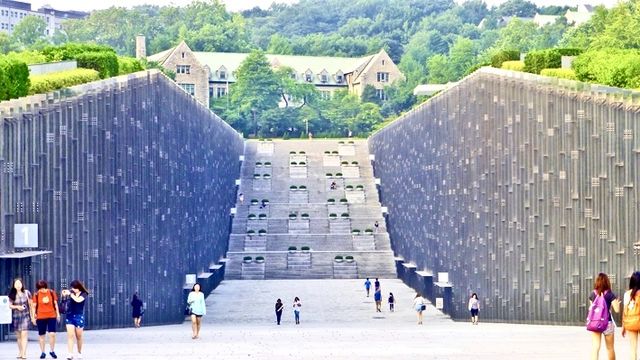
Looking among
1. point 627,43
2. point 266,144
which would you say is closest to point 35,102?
point 627,43

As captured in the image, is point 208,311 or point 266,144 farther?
point 266,144

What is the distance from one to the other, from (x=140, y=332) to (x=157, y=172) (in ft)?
29.6

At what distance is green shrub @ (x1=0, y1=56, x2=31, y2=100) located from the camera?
3212 centimetres

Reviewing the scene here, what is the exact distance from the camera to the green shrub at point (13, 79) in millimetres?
32125

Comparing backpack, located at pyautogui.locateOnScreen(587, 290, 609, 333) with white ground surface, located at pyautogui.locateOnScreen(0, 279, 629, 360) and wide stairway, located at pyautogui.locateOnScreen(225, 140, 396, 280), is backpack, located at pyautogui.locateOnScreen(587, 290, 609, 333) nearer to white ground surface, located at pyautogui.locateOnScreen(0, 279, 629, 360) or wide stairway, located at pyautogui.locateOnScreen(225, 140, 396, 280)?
white ground surface, located at pyautogui.locateOnScreen(0, 279, 629, 360)

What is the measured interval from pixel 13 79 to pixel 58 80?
16.2ft

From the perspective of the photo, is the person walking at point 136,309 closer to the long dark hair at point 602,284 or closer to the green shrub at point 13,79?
the green shrub at point 13,79

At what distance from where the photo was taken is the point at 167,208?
40.9 meters

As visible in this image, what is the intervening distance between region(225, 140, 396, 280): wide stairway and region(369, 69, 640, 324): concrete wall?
14961mm

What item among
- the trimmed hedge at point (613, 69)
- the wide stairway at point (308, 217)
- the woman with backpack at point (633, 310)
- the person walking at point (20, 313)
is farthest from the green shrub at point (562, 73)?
the woman with backpack at point (633, 310)

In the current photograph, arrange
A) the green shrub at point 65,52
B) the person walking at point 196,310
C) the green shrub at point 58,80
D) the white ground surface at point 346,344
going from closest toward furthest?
the white ground surface at point 346,344 → the person walking at point 196,310 → the green shrub at point 58,80 → the green shrub at point 65,52

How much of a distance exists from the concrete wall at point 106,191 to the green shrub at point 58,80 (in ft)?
6.81

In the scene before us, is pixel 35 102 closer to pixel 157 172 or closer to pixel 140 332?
Answer: pixel 140 332

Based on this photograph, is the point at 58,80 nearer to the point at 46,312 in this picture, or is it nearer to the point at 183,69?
the point at 46,312
